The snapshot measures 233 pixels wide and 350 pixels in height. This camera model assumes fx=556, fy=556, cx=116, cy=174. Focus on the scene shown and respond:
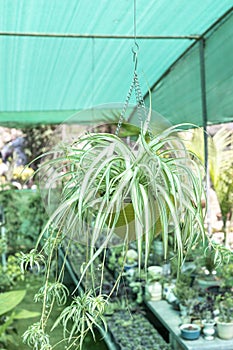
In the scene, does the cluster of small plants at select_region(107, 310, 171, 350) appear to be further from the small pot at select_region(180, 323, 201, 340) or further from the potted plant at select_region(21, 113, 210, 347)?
the potted plant at select_region(21, 113, 210, 347)

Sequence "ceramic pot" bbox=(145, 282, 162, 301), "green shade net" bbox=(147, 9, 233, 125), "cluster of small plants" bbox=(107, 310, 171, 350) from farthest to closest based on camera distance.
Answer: "ceramic pot" bbox=(145, 282, 162, 301) < "green shade net" bbox=(147, 9, 233, 125) < "cluster of small plants" bbox=(107, 310, 171, 350)

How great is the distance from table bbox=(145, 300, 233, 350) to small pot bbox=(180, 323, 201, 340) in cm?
2

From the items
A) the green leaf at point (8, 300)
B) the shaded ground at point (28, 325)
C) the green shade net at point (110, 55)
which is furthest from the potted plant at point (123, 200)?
the shaded ground at point (28, 325)

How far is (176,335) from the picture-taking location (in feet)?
11.2

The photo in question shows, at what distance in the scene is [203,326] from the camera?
11.1 ft

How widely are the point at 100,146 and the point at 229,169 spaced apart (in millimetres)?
3356

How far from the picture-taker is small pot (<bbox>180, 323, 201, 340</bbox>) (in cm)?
328

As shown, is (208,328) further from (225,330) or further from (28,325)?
(28,325)

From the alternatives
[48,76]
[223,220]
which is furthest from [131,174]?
[48,76]

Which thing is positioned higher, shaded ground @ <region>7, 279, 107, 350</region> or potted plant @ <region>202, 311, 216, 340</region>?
potted plant @ <region>202, 311, 216, 340</region>

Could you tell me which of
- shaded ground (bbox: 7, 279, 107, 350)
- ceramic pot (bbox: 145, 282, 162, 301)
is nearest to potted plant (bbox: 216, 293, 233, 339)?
ceramic pot (bbox: 145, 282, 162, 301)

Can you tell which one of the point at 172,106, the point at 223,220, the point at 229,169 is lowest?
the point at 223,220

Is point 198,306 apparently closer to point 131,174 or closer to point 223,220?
point 223,220

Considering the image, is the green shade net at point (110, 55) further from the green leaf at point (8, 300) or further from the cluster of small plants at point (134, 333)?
the cluster of small plants at point (134, 333)
